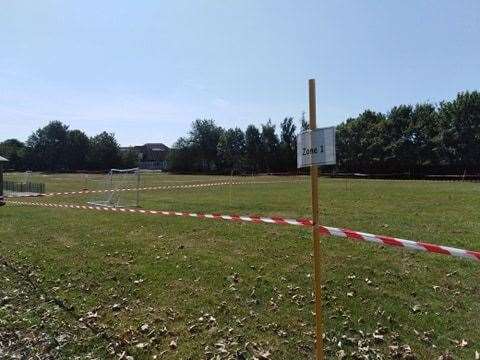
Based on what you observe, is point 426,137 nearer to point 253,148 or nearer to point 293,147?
point 293,147

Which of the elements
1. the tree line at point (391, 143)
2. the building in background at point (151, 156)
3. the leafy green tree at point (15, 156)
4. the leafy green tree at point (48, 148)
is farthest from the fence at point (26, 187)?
the building in background at point (151, 156)

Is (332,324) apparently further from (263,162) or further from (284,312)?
(263,162)

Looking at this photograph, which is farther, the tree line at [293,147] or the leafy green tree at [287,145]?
the leafy green tree at [287,145]

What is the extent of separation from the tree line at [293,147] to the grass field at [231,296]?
42.5 meters

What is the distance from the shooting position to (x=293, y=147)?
273ft

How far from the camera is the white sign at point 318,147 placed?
3.97m

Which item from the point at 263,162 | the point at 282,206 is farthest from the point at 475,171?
the point at 282,206

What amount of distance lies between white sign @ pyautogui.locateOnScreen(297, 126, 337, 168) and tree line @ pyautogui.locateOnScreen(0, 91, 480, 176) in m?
47.5

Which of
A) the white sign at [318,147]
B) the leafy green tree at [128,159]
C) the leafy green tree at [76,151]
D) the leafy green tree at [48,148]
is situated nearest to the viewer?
the white sign at [318,147]

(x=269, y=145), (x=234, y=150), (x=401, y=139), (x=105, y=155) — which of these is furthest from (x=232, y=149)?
(x=401, y=139)

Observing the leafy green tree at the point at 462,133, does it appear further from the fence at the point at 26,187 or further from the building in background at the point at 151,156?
the building in background at the point at 151,156

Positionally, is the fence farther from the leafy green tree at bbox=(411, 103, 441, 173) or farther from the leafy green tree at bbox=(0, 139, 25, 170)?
the leafy green tree at bbox=(0, 139, 25, 170)

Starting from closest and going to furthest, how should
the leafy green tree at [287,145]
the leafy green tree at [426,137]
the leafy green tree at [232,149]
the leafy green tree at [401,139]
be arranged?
the leafy green tree at [426,137] < the leafy green tree at [401,139] < the leafy green tree at [287,145] < the leafy green tree at [232,149]

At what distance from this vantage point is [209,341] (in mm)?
5418
